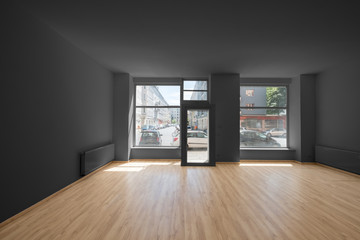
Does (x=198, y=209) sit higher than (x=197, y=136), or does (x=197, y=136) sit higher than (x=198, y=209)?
(x=197, y=136)

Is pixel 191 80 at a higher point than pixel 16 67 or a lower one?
higher

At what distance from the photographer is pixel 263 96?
7.10 meters

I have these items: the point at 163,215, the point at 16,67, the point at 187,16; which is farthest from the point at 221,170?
the point at 16,67

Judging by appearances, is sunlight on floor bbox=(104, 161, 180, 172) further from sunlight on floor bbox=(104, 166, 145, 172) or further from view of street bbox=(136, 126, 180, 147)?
view of street bbox=(136, 126, 180, 147)

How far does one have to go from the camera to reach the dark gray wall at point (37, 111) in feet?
8.48

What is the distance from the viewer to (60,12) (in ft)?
9.51

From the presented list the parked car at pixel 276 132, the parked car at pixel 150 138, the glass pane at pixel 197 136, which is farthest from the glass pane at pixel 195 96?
the parked car at pixel 276 132

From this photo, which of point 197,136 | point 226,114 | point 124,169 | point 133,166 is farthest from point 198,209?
point 226,114

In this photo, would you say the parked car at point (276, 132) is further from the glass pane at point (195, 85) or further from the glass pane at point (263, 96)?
the glass pane at point (195, 85)

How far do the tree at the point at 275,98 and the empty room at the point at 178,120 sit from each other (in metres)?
0.04

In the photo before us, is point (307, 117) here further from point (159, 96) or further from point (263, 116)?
point (159, 96)

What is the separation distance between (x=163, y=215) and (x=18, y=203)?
2195mm

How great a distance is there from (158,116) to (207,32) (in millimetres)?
4164

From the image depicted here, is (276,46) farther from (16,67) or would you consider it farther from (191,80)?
(16,67)
